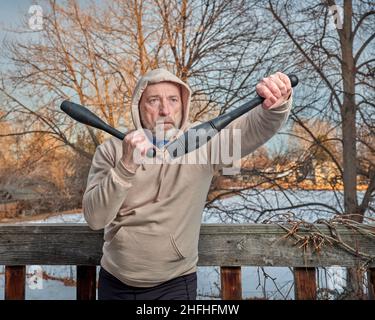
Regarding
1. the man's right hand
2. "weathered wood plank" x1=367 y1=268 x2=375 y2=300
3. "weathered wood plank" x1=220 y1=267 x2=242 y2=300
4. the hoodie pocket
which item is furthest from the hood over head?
"weathered wood plank" x1=367 y1=268 x2=375 y2=300

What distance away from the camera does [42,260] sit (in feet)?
3.99

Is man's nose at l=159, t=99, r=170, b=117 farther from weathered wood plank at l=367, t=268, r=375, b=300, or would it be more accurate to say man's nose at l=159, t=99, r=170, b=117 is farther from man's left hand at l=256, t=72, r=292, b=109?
weathered wood plank at l=367, t=268, r=375, b=300

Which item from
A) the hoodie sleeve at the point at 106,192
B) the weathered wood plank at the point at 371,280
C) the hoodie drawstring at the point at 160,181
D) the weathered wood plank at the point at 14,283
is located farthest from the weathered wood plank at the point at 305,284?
the weathered wood plank at the point at 14,283

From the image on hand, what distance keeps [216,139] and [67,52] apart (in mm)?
3754

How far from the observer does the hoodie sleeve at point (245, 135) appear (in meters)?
1.01

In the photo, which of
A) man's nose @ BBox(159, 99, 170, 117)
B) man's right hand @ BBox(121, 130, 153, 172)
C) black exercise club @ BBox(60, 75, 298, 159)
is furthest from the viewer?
man's nose @ BBox(159, 99, 170, 117)

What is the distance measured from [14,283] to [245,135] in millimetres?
949

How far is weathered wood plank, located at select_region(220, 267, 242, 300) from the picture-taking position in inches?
45.8

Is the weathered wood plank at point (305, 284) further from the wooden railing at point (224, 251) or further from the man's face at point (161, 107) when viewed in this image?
the man's face at point (161, 107)

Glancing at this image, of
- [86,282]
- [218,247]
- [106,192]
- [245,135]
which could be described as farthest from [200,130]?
[86,282]

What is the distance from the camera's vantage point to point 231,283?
1176 millimetres

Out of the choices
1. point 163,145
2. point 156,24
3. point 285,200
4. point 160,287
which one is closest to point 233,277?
point 160,287

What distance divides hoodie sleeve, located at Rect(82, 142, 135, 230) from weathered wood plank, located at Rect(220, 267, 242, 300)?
47 centimetres
